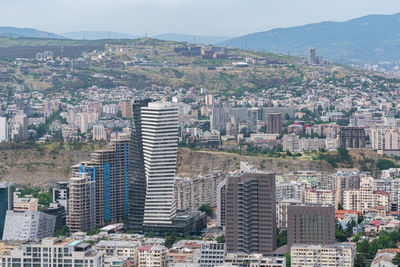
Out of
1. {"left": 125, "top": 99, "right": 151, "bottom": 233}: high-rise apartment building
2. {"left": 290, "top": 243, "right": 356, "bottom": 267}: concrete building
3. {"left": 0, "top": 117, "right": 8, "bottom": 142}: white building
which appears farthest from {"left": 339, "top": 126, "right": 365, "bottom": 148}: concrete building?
{"left": 290, "top": 243, "right": 356, "bottom": 267}: concrete building

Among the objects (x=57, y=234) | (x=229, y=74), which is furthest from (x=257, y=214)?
(x=229, y=74)

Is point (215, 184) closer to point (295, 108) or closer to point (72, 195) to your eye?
point (72, 195)

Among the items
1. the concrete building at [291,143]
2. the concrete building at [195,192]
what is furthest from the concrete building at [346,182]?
the concrete building at [291,143]

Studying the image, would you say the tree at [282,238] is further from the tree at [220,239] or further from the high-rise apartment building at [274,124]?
the high-rise apartment building at [274,124]

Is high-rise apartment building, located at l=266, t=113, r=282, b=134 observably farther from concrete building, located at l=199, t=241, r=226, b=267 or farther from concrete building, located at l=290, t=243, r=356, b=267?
concrete building, located at l=199, t=241, r=226, b=267

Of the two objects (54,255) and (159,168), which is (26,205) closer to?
(159,168)

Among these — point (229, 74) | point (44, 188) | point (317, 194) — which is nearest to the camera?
point (317, 194)

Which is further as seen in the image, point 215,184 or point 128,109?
point 128,109
